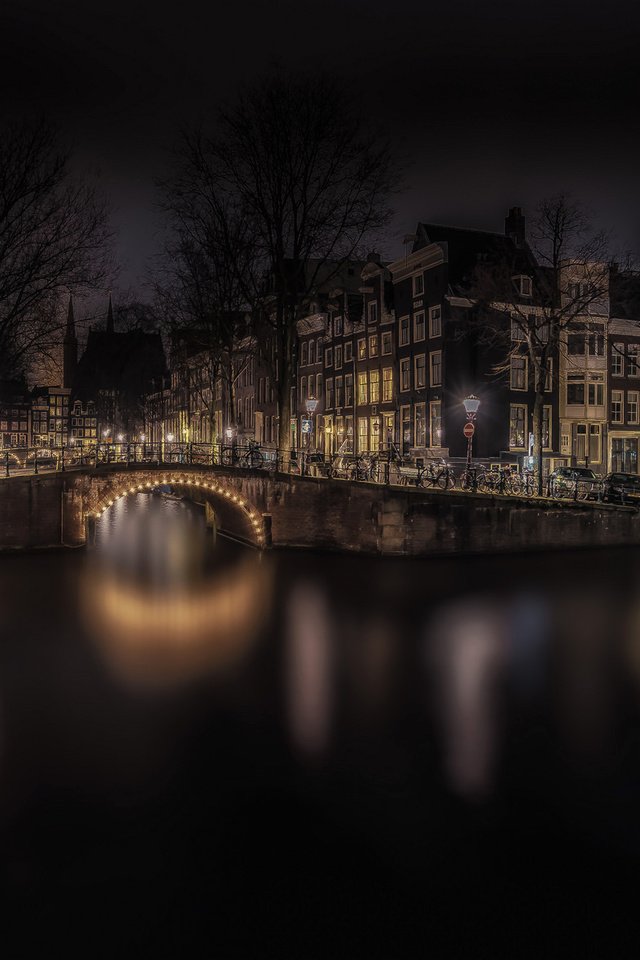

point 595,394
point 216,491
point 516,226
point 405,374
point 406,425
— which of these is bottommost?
point 216,491

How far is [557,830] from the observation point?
35.8 feet

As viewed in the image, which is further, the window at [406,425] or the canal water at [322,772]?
the window at [406,425]

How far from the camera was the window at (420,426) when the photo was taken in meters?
47.9

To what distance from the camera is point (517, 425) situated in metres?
47.4

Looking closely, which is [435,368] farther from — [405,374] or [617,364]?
[617,364]

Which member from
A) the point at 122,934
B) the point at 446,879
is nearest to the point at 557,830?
the point at 446,879

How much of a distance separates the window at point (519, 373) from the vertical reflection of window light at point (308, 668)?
24443 mm

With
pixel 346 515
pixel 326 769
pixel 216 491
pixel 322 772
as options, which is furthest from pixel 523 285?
pixel 322 772

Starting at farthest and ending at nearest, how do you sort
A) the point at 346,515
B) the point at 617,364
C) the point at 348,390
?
1. the point at 348,390
2. the point at 617,364
3. the point at 346,515

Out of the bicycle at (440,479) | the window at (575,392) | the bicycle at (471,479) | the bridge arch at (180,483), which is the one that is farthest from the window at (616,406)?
the bridge arch at (180,483)

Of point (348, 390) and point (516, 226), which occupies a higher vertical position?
point (516, 226)

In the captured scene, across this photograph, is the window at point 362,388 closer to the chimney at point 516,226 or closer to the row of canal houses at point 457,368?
the row of canal houses at point 457,368

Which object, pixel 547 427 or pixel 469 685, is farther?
pixel 547 427

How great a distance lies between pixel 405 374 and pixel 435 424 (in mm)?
4632
